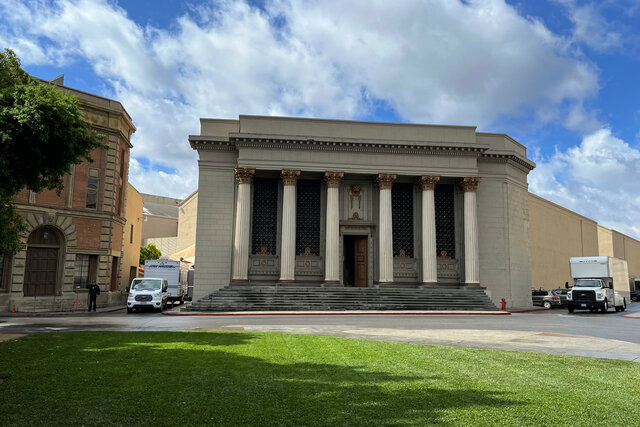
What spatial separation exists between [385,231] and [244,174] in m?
10.4

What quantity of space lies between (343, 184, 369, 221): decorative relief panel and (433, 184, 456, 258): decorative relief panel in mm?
5217

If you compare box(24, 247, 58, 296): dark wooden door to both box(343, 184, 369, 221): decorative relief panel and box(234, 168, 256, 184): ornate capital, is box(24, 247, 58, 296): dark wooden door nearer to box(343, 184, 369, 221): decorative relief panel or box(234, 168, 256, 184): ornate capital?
box(234, 168, 256, 184): ornate capital

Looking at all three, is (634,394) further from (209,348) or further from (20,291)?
(20,291)

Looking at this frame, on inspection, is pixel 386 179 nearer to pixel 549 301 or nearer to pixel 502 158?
pixel 502 158

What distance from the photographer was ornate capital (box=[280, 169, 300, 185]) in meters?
33.8

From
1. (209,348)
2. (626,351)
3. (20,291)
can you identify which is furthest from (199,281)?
(626,351)

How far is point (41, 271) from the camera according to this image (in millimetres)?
30438

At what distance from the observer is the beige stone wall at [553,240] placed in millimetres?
54000

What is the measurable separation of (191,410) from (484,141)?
115ft

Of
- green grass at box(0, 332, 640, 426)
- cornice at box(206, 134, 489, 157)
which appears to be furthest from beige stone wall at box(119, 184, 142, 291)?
green grass at box(0, 332, 640, 426)

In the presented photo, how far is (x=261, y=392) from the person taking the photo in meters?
6.92

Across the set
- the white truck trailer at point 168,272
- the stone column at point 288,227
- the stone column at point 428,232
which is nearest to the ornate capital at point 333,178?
the stone column at point 288,227

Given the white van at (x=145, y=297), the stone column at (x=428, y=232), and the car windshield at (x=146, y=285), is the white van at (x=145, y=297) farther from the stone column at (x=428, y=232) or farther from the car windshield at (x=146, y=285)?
the stone column at (x=428, y=232)

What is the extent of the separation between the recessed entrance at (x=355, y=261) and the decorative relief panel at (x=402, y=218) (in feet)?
7.60
